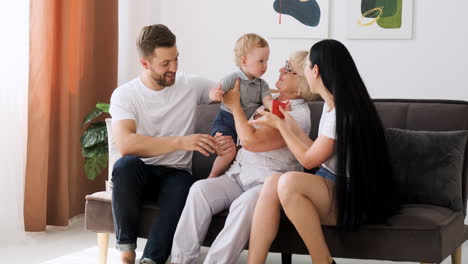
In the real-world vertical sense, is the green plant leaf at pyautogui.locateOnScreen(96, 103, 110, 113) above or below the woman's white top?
above

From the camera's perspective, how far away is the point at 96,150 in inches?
161

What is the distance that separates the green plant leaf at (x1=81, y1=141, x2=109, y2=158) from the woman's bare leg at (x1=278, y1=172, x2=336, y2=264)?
186 cm

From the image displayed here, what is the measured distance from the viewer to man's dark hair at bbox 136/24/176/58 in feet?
9.64

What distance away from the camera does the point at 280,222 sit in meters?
2.59

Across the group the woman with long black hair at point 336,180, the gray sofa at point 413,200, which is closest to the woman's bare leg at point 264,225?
the woman with long black hair at point 336,180

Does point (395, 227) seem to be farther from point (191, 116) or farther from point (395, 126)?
point (191, 116)

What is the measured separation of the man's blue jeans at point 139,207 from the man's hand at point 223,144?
218 mm

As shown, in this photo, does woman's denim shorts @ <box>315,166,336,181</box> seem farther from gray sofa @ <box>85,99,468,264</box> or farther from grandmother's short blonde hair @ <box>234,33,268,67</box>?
grandmother's short blonde hair @ <box>234,33,268,67</box>

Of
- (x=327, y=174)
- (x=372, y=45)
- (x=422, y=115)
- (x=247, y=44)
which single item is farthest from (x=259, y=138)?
(x=372, y=45)

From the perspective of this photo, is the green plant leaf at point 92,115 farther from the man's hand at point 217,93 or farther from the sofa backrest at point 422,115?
the sofa backrest at point 422,115

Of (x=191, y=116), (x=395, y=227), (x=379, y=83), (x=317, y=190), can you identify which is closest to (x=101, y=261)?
(x=191, y=116)

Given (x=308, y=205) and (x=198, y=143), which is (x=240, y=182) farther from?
(x=308, y=205)

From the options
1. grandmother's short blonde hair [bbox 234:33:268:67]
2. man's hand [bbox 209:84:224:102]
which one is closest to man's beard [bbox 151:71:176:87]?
man's hand [bbox 209:84:224:102]

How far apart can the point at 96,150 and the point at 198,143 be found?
1478 mm
